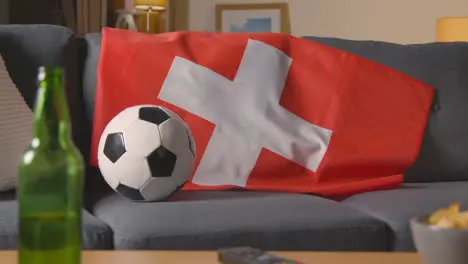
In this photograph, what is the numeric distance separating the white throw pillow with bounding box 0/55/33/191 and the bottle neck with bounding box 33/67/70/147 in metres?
1.06

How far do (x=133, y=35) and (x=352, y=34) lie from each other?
6.77ft

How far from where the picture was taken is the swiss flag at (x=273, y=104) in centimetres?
203

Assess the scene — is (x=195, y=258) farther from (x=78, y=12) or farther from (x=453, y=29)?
(x=78, y=12)

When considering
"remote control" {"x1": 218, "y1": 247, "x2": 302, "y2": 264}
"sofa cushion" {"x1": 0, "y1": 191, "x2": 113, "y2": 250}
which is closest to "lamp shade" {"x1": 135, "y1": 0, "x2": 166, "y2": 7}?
"sofa cushion" {"x1": 0, "y1": 191, "x2": 113, "y2": 250}

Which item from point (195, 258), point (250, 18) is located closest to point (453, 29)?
point (250, 18)

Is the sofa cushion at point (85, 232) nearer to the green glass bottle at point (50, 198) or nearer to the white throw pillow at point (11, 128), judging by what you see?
the white throw pillow at point (11, 128)

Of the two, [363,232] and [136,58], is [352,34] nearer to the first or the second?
[136,58]

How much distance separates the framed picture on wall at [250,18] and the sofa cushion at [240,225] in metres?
2.44

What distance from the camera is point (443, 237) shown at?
0.74 metres

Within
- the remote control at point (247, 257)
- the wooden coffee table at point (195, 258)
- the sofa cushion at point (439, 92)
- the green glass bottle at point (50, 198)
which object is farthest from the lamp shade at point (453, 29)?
the green glass bottle at point (50, 198)

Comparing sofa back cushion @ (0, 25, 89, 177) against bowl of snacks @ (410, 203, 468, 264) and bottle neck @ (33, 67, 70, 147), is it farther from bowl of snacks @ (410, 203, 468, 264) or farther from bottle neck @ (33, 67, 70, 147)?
bowl of snacks @ (410, 203, 468, 264)

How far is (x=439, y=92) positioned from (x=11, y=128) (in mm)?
1190

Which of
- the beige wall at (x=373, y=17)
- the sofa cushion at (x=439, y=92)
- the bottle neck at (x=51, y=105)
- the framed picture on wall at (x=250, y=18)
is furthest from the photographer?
the framed picture on wall at (x=250, y=18)

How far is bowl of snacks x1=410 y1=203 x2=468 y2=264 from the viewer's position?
734mm
